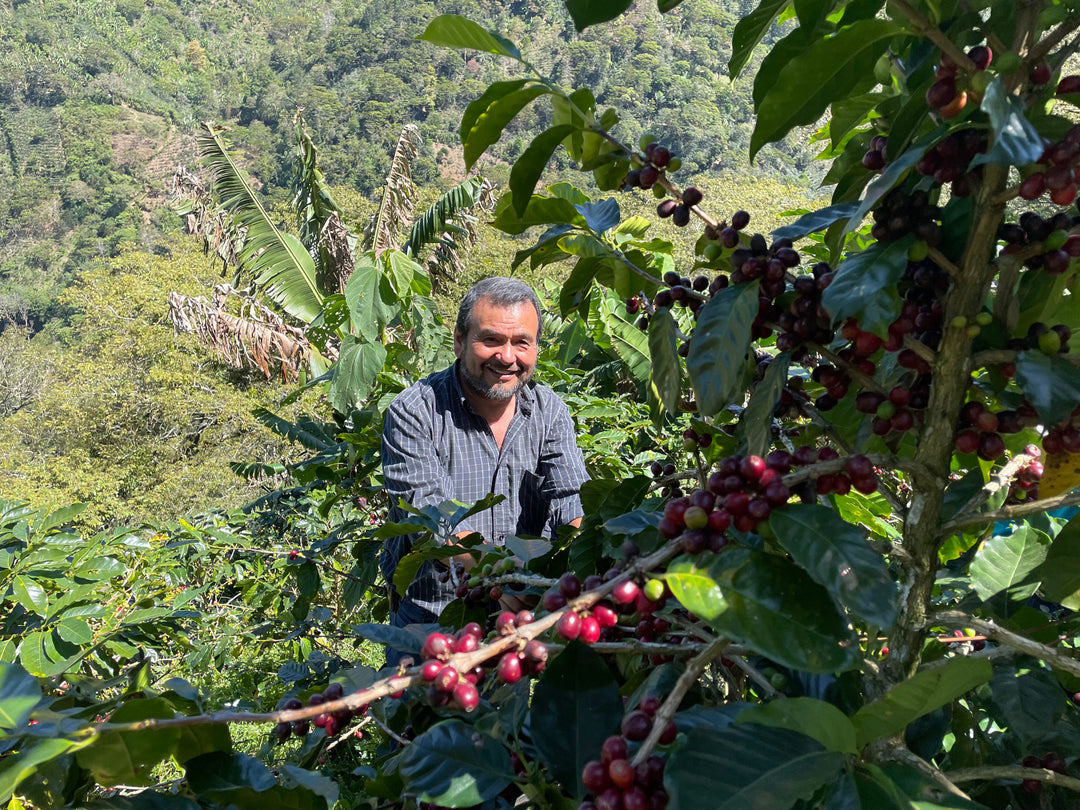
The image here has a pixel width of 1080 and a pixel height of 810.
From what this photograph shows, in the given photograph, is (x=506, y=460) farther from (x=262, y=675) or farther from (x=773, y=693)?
(x=262, y=675)

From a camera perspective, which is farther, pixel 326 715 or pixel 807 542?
pixel 326 715

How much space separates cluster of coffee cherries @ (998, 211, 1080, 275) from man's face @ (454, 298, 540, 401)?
5.90 feet

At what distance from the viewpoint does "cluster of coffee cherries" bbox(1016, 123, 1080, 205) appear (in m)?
0.62

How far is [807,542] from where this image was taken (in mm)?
614

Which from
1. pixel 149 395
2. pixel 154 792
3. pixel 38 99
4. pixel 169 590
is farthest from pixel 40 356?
pixel 38 99

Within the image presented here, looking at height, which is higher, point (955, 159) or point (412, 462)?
point (955, 159)

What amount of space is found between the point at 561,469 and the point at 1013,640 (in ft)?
6.06

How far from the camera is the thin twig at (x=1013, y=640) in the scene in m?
0.59

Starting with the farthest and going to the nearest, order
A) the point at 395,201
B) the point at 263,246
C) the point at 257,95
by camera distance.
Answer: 1. the point at 257,95
2. the point at 395,201
3. the point at 263,246

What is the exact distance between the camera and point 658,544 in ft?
2.79

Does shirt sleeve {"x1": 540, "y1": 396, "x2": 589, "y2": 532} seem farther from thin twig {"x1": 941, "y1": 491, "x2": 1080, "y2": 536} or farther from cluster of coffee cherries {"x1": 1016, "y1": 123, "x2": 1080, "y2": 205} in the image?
cluster of coffee cherries {"x1": 1016, "y1": 123, "x2": 1080, "y2": 205}

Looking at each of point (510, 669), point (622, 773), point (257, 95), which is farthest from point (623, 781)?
point (257, 95)

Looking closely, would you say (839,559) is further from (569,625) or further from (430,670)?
(430,670)

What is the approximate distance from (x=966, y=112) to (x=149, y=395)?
19886 mm
